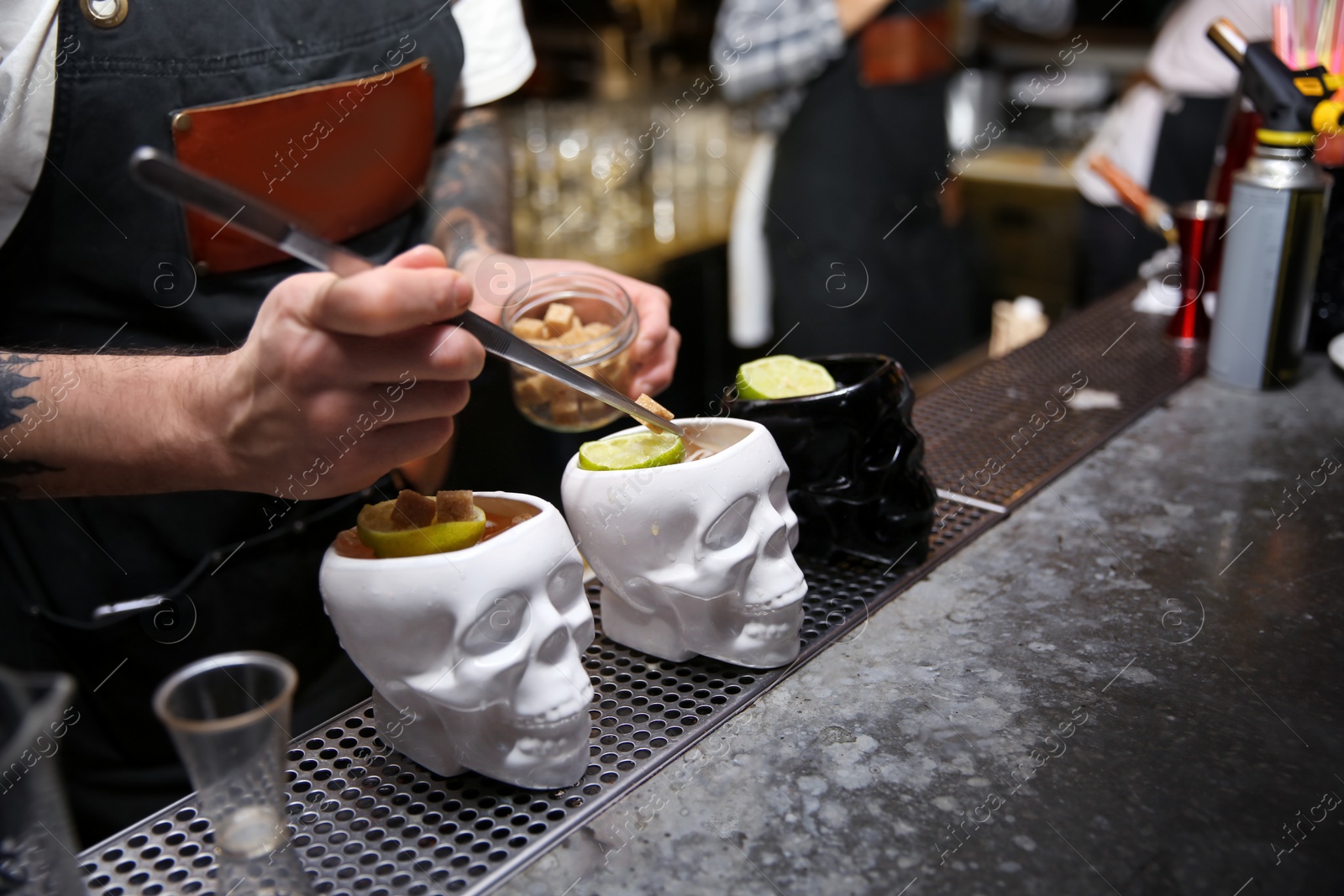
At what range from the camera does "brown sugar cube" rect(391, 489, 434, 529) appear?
29.4 inches

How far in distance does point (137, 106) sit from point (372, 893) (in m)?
0.86

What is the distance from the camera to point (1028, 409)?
1.48 m

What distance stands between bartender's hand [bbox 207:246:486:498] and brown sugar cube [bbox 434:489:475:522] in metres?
0.06

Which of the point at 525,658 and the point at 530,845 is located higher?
the point at 525,658

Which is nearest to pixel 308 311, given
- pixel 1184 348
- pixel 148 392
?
pixel 148 392

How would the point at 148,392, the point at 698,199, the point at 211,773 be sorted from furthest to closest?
the point at 698,199
the point at 148,392
the point at 211,773

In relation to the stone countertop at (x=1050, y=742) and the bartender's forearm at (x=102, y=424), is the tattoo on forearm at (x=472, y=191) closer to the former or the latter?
the bartender's forearm at (x=102, y=424)

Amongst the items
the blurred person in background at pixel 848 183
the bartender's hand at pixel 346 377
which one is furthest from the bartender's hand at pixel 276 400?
the blurred person in background at pixel 848 183

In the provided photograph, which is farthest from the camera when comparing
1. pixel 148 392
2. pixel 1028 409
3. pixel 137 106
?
pixel 1028 409

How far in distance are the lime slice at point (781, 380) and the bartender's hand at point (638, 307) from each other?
125 millimetres

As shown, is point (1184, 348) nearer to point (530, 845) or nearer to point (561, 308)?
point (561, 308)

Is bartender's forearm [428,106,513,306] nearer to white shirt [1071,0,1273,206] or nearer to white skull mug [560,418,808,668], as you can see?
white skull mug [560,418,808,668]

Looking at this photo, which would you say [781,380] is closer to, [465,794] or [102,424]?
[465,794]

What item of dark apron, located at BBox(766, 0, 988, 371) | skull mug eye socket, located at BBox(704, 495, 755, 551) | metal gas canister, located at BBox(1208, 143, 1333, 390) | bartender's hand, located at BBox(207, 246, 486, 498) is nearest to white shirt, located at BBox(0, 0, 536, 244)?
bartender's hand, located at BBox(207, 246, 486, 498)
